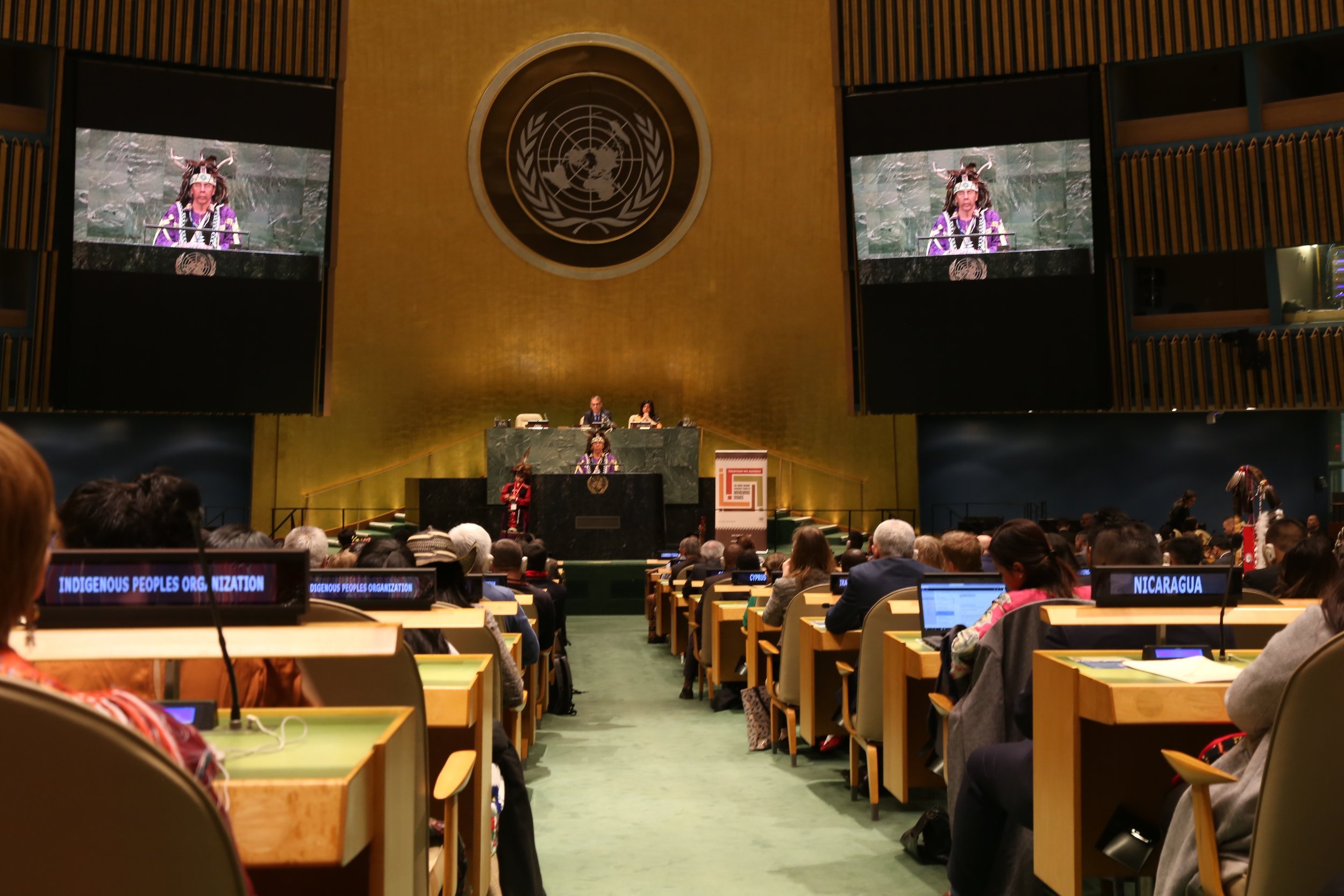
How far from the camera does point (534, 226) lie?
54.6 feet

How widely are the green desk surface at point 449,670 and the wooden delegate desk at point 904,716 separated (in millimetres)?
1623

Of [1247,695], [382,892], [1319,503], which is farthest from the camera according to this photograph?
[1319,503]

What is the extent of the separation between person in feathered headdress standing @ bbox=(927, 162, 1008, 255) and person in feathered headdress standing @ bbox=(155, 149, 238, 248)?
8436 millimetres

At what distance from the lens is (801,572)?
541cm

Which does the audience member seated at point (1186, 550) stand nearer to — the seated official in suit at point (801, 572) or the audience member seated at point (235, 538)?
the seated official in suit at point (801, 572)

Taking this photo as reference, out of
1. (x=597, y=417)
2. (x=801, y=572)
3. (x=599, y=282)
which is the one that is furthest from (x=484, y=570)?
(x=599, y=282)

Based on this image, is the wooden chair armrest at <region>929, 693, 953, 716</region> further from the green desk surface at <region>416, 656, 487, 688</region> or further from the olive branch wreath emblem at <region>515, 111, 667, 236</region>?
the olive branch wreath emblem at <region>515, 111, 667, 236</region>

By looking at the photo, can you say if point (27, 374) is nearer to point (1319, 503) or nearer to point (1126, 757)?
point (1126, 757)

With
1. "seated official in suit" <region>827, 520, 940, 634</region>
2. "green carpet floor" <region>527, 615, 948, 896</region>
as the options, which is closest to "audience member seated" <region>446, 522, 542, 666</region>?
"green carpet floor" <region>527, 615, 948, 896</region>

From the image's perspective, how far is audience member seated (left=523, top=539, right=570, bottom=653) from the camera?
24.2 ft

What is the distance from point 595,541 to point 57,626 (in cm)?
1187

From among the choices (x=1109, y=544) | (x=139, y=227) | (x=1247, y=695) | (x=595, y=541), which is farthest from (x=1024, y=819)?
(x=139, y=227)

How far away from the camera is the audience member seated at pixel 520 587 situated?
6090 mm

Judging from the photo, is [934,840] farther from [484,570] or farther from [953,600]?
[484,570]
